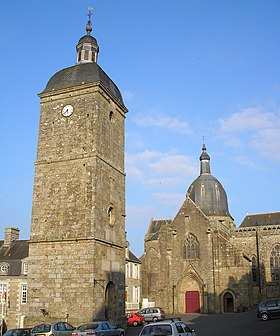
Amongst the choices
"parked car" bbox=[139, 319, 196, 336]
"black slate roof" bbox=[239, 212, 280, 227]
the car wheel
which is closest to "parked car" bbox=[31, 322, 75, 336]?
"parked car" bbox=[139, 319, 196, 336]

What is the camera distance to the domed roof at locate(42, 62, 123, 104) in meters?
20.4

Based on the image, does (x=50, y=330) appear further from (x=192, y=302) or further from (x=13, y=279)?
(x=192, y=302)

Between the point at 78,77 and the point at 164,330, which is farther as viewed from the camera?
the point at 78,77

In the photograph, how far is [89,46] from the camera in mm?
22547

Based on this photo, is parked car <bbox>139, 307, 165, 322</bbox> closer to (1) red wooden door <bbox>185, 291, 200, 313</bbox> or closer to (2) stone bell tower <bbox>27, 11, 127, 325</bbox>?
(2) stone bell tower <bbox>27, 11, 127, 325</bbox>

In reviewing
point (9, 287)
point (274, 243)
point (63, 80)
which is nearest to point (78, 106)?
point (63, 80)

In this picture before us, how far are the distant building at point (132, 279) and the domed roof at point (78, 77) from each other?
77.2 ft

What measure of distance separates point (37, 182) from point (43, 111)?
3.81m

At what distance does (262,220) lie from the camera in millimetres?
46250

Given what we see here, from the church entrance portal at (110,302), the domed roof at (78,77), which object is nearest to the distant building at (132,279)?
the church entrance portal at (110,302)

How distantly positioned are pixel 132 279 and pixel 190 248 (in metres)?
8.27

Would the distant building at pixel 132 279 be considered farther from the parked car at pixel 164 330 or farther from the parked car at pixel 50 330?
the parked car at pixel 164 330

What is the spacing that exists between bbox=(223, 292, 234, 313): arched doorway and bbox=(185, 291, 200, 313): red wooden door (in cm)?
238

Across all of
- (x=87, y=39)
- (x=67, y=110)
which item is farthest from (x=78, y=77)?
(x=87, y=39)
